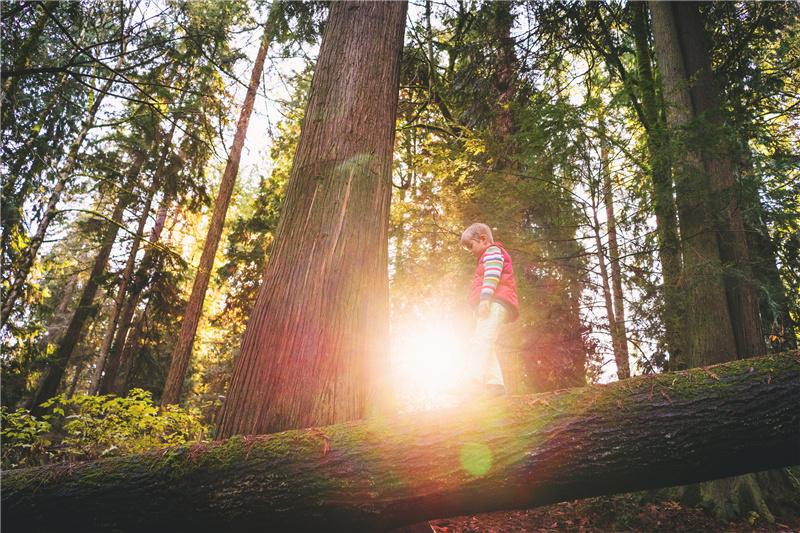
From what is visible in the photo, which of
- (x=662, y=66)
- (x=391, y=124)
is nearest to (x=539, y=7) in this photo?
(x=662, y=66)

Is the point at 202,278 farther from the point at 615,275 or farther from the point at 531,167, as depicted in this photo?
the point at 615,275

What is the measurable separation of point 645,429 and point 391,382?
1.51 m

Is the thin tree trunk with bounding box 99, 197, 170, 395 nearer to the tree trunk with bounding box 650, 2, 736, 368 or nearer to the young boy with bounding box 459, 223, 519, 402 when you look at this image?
the young boy with bounding box 459, 223, 519, 402

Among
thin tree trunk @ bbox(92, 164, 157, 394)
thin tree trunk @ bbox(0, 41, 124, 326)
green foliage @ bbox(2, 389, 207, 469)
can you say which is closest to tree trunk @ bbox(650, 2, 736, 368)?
green foliage @ bbox(2, 389, 207, 469)

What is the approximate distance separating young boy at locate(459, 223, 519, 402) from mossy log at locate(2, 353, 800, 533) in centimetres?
164

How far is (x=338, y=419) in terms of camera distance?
2.32 meters

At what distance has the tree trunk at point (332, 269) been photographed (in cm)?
235

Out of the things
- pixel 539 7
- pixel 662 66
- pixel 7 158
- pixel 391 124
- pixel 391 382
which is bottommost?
pixel 391 382

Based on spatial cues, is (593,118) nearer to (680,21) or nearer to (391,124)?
(680,21)

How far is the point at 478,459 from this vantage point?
6.18ft

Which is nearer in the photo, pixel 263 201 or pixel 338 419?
pixel 338 419

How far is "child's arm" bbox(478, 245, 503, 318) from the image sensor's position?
389 cm

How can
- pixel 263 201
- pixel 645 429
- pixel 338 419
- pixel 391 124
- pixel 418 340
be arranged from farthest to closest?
pixel 263 201
pixel 418 340
pixel 391 124
pixel 338 419
pixel 645 429

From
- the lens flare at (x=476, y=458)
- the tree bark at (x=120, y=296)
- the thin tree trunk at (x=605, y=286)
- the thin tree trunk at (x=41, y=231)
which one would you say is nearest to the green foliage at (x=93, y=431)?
the thin tree trunk at (x=41, y=231)
